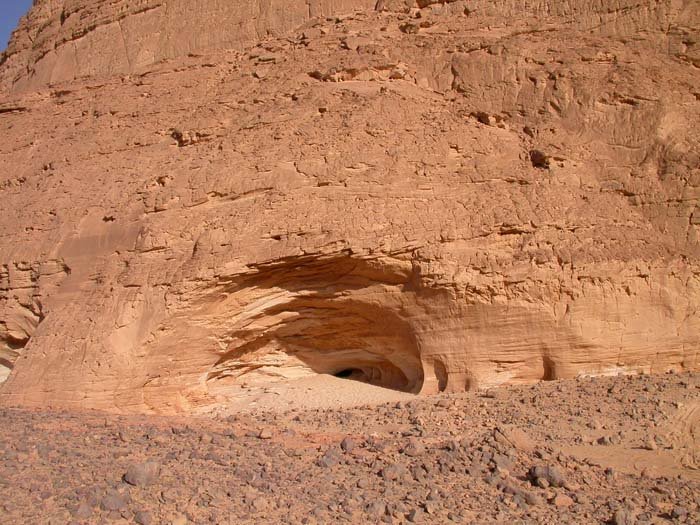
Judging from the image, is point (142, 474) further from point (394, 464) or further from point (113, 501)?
point (394, 464)

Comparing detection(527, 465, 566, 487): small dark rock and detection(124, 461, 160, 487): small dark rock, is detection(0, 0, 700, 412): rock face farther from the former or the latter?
detection(124, 461, 160, 487): small dark rock

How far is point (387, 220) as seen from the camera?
785cm

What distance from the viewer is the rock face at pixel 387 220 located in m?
7.36

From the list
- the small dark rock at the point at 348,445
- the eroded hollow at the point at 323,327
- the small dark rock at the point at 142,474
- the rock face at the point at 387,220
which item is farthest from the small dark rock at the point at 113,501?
the eroded hollow at the point at 323,327

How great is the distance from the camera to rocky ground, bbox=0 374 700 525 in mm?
4145

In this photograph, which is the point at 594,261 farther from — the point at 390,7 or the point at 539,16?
the point at 390,7

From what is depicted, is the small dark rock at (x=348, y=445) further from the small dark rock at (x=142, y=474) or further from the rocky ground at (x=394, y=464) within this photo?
the small dark rock at (x=142, y=474)

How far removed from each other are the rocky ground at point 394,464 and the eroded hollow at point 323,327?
170cm

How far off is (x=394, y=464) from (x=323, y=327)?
13.0 feet

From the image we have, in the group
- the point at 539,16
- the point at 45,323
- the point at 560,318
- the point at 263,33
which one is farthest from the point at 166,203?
the point at 539,16

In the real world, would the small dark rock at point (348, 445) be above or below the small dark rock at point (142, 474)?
below

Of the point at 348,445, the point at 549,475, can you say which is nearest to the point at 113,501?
the point at 348,445

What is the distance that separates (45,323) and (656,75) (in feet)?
28.4

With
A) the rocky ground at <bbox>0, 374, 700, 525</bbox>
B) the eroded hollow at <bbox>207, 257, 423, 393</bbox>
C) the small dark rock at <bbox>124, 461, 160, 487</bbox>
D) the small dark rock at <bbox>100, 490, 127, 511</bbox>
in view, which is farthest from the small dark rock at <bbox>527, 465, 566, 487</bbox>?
the eroded hollow at <bbox>207, 257, 423, 393</bbox>
